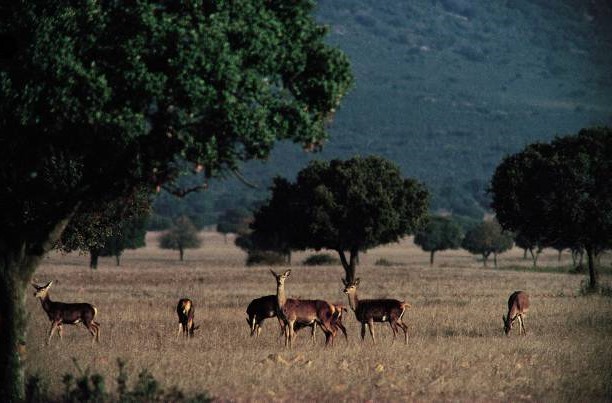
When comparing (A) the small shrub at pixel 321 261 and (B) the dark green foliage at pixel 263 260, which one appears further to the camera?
(A) the small shrub at pixel 321 261

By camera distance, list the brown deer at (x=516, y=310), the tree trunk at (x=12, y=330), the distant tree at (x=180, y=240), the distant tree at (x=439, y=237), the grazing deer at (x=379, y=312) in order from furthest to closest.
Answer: the distant tree at (x=180, y=240)
the distant tree at (x=439, y=237)
the brown deer at (x=516, y=310)
the grazing deer at (x=379, y=312)
the tree trunk at (x=12, y=330)

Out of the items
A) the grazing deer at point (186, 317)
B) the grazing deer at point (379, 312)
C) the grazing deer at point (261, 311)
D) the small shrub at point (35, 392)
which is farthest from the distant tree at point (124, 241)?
the small shrub at point (35, 392)

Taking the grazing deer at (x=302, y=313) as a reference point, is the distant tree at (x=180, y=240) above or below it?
above

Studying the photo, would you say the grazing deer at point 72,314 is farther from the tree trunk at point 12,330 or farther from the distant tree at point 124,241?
the distant tree at point 124,241

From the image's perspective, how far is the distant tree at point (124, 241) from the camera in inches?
4225

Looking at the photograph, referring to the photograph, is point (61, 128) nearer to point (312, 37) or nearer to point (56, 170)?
point (312, 37)

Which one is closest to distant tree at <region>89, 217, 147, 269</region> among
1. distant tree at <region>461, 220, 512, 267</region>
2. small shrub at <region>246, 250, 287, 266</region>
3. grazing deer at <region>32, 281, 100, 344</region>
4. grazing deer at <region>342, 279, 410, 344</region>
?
small shrub at <region>246, 250, 287, 266</region>

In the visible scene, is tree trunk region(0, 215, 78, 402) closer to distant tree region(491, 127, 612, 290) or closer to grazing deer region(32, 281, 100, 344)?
grazing deer region(32, 281, 100, 344)

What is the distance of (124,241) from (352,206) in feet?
170

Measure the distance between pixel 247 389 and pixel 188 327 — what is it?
37.4 feet

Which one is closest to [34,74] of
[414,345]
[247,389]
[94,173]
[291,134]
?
[94,173]

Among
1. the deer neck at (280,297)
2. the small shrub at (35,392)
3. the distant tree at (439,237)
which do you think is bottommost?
the small shrub at (35,392)

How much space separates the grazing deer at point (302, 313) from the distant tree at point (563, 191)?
2543 centimetres

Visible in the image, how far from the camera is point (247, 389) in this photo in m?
21.9
